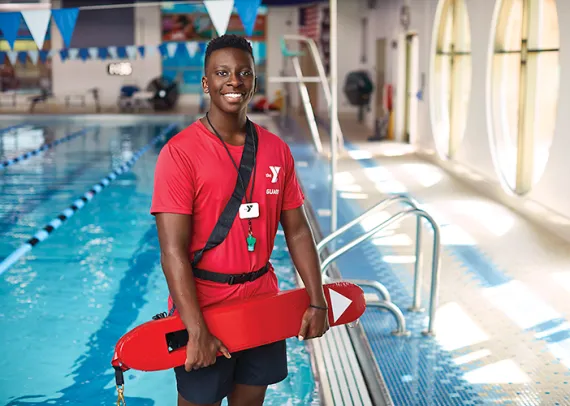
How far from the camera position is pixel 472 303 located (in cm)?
475

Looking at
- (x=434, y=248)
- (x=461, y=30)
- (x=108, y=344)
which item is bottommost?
(x=108, y=344)

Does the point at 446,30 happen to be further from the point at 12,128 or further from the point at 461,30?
the point at 12,128

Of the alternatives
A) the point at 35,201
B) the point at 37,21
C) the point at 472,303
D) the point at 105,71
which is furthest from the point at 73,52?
the point at 472,303

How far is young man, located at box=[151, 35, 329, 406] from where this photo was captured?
1.88m

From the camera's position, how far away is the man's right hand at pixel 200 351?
6.19ft

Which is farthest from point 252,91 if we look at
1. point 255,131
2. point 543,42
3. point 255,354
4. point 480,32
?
point 543,42

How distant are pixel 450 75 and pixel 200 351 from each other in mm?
10390

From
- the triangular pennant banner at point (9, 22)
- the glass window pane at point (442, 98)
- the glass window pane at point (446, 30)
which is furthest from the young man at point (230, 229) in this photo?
the glass window pane at point (442, 98)

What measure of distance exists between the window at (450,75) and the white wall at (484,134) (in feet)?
0.61

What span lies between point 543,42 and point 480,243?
4609mm

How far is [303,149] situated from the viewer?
518 inches

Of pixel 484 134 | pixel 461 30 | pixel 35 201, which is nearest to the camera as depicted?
pixel 35 201

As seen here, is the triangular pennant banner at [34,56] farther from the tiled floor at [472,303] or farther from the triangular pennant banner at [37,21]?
the triangular pennant banner at [37,21]

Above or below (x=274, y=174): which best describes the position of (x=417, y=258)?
below
